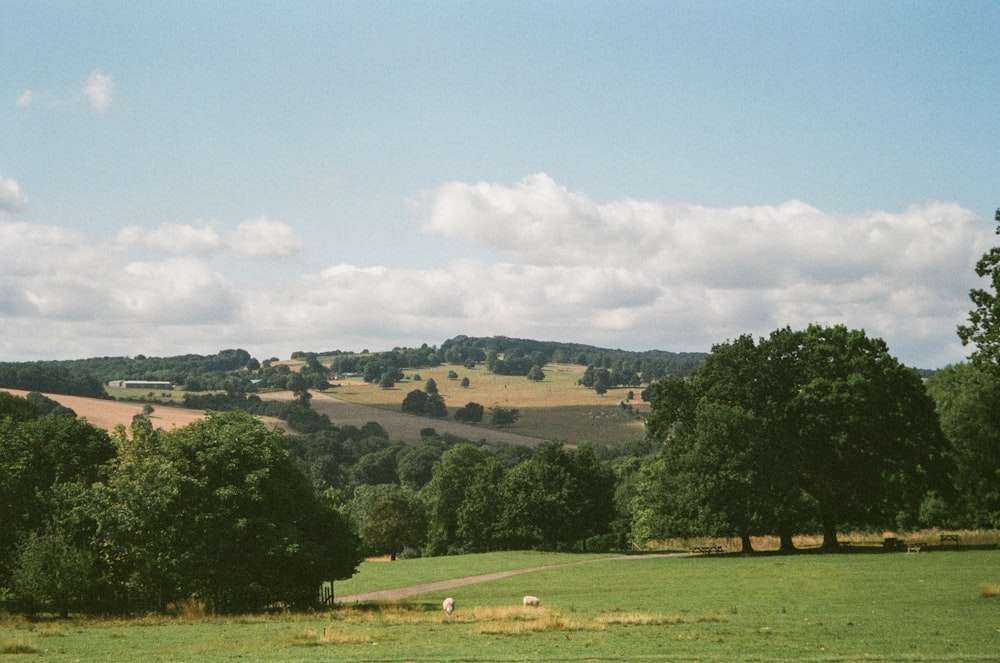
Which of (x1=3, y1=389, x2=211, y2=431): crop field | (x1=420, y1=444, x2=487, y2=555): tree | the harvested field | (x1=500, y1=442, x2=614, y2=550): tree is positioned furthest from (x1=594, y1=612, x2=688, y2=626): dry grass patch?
(x1=3, y1=389, x2=211, y2=431): crop field

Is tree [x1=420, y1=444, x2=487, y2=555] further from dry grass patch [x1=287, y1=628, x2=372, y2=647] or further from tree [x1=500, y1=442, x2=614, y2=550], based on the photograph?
dry grass patch [x1=287, y1=628, x2=372, y2=647]

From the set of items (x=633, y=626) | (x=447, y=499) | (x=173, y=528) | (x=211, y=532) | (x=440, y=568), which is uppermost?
(x=173, y=528)

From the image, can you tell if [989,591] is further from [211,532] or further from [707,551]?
[707,551]

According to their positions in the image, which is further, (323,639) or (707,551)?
(707,551)

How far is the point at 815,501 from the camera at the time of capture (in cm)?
7156

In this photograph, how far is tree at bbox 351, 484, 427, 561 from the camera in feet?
375

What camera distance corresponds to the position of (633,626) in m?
33.9

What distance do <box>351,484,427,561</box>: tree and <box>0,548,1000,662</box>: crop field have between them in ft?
191

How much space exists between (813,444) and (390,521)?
57791mm

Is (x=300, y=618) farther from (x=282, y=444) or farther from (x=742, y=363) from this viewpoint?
(x=742, y=363)

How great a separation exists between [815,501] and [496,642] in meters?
47.5

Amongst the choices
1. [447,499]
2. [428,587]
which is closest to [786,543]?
[428,587]

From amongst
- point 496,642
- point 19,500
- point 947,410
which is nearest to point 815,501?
point 947,410

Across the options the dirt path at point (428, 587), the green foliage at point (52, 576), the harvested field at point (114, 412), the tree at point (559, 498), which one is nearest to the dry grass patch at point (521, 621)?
the dirt path at point (428, 587)
